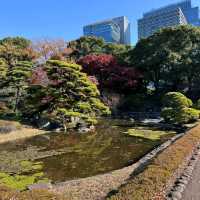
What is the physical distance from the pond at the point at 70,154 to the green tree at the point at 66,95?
2.60 metres

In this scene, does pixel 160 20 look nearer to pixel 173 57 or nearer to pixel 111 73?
pixel 173 57

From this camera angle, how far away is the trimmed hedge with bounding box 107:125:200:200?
747cm

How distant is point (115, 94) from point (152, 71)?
5733 millimetres

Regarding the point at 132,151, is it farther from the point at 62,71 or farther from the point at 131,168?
the point at 62,71

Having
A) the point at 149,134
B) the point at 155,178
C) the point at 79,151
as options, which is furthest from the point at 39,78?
the point at 155,178

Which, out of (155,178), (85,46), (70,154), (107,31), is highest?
(107,31)

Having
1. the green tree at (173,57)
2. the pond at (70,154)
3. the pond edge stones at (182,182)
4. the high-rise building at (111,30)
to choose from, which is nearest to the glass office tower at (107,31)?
the high-rise building at (111,30)

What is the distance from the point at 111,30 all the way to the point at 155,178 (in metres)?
119

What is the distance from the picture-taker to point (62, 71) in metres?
24.2

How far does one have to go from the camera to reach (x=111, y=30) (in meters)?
124

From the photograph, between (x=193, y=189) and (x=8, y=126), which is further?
(x=8, y=126)

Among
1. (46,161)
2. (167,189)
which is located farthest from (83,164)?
(167,189)

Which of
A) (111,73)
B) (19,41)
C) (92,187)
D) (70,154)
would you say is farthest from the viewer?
(19,41)

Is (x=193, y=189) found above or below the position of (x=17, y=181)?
above
